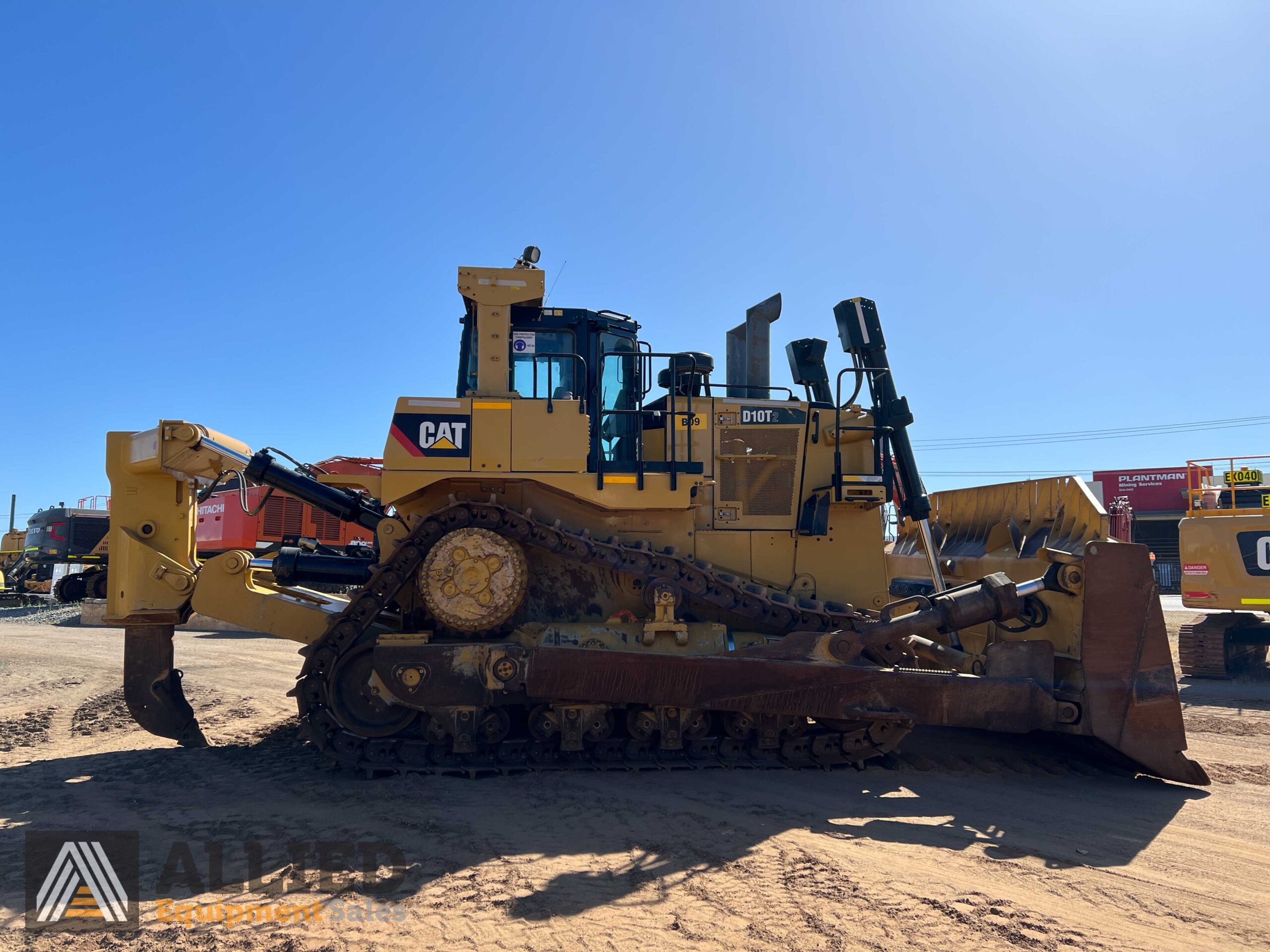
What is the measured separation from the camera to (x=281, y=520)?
19.7 meters

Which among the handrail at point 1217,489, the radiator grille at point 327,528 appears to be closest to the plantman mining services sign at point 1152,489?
the handrail at point 1217,489

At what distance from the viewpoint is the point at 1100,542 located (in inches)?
253

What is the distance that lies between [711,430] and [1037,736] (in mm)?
4259

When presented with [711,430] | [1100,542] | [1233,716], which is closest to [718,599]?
[711,430]

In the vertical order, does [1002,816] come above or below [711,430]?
below

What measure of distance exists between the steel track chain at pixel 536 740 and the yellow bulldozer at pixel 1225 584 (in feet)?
30.2

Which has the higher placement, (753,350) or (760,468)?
(753,350)

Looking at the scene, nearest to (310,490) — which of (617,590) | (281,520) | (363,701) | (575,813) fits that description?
(363,701)

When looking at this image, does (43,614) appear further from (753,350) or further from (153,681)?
(753,350)

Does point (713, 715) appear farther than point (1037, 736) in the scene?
No

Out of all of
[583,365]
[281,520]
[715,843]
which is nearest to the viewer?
[715,843]

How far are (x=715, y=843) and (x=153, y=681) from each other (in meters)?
5.19

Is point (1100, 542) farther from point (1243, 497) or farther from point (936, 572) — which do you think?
point (1243, 497)

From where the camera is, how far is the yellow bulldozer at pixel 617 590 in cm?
625
